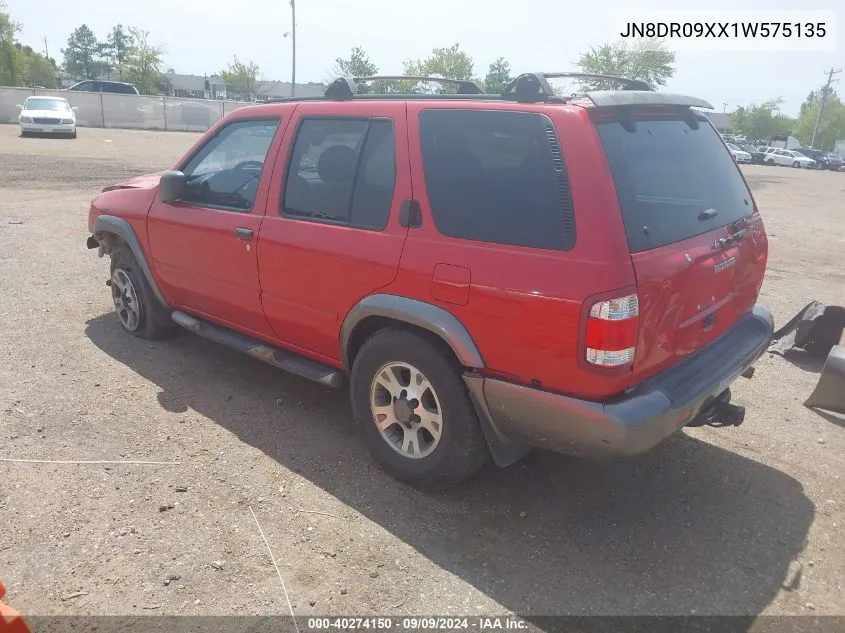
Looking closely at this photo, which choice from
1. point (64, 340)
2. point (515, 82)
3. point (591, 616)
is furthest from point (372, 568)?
point (64, 340)

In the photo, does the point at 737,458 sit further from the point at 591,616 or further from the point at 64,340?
the point at 64,340

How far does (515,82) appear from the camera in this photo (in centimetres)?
302

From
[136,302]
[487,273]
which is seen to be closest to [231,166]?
[136,302]

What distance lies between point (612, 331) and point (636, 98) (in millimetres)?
1104

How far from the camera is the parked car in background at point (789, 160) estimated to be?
165 ft

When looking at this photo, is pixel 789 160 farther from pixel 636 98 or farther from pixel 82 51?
pixel 82 51

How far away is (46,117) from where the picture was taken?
23.3m

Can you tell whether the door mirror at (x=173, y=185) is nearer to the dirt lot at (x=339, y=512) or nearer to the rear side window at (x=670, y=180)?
the dirt lot at (x=339, y=512)

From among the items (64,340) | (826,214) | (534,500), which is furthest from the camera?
(826,214)

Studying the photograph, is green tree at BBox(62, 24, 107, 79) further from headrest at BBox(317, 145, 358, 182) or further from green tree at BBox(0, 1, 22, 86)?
headrest at BBox(317, 145, 358, 182)

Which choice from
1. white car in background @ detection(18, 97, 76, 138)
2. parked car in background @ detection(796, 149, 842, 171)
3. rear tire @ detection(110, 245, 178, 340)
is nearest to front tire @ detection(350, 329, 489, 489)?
rear tire @ detection(110, 245, 178, 340)

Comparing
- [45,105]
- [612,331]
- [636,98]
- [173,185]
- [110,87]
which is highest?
[110,87]

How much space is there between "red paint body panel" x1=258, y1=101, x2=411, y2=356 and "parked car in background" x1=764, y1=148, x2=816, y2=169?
182 feet

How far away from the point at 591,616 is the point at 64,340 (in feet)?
14.7
